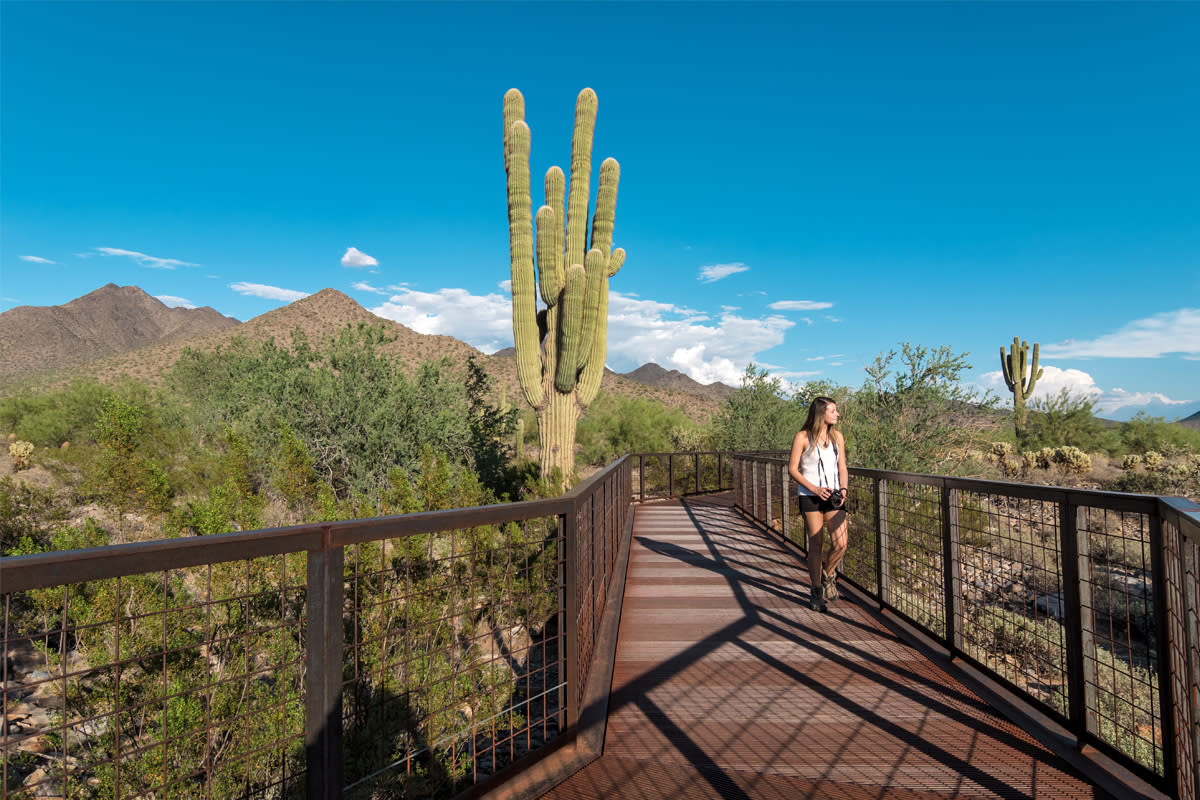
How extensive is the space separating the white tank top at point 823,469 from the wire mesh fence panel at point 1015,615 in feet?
3.02

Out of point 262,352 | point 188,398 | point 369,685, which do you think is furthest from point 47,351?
point 369,685

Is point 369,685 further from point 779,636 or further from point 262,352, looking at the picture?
point 262,352

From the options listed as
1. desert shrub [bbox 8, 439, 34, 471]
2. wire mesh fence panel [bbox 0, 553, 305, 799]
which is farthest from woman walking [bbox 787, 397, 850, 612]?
desert shrub [bbox 8, 439, 34, 471]

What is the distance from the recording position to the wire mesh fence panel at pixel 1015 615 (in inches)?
134

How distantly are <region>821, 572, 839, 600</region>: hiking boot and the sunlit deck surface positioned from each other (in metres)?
0.12

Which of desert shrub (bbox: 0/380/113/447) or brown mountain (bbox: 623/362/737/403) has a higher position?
brown mountain (bbox: 623/362/737/403)

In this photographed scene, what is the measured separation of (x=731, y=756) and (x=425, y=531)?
5.95ft

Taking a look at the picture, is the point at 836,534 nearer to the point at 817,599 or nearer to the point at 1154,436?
the point at 817,599

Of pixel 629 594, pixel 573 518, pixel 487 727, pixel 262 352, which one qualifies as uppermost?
pixel 262 352

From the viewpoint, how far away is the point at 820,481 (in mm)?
5363

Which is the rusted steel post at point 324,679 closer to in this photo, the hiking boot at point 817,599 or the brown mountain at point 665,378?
the hiking boot at point 817,599

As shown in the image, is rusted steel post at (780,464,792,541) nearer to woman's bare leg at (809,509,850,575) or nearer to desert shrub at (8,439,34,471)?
woman's bare leg at (809,509,850,575)

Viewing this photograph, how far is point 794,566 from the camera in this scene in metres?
7.20

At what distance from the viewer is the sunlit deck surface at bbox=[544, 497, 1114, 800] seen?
276 cm
